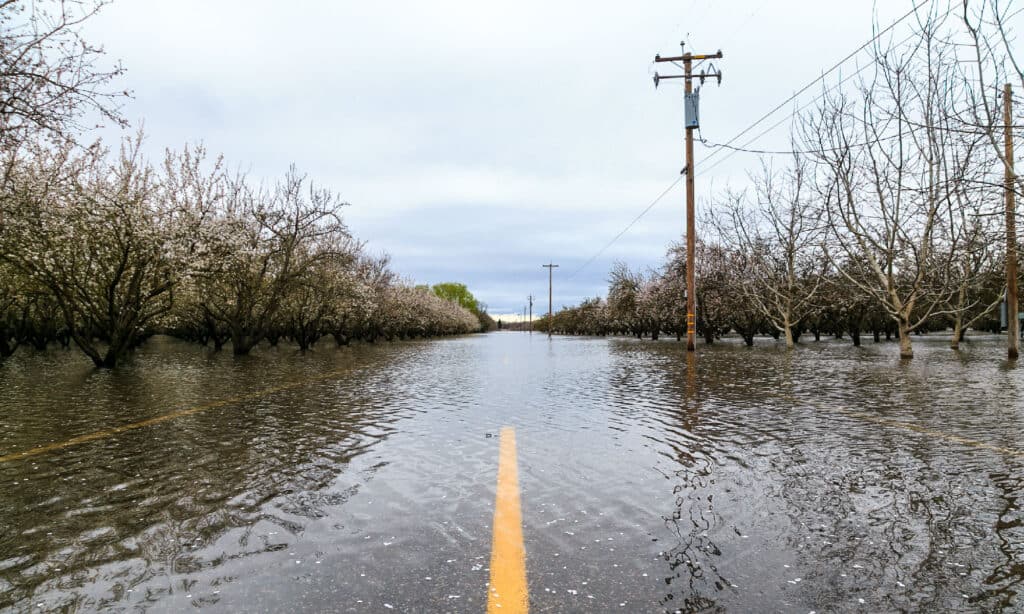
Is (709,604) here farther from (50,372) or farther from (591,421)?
(50,372)

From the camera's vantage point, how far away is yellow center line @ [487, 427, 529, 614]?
2555 mm

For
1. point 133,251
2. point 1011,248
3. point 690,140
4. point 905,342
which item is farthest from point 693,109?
point 133,251

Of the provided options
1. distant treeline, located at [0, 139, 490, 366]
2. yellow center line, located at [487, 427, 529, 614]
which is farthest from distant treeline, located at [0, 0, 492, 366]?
yellow center line, located at [487, 427, 529, 614]

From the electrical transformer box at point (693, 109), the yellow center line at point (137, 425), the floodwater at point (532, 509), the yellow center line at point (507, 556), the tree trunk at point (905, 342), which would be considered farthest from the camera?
the electrical transformer box at point (693, 109)

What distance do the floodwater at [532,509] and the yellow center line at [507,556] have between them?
2.6 inches

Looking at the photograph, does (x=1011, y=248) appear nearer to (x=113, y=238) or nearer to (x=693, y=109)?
(x=693, y=109)

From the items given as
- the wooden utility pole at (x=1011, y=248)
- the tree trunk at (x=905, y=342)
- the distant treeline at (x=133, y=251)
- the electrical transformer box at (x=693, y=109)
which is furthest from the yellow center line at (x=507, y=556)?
the electrical transformer box at (x=693, y=109)

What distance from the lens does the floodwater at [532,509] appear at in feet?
8.73

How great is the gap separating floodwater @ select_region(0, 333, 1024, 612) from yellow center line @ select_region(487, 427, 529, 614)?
67 mm

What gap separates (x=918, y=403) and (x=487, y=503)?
8254 mm

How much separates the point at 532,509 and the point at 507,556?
0.84 metres

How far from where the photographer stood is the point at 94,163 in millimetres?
18328

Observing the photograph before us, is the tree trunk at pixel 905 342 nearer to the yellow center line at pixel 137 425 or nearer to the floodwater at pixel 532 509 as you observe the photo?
the floodwater at pixel 532 509

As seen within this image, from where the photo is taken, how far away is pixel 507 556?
3053 millimetres
